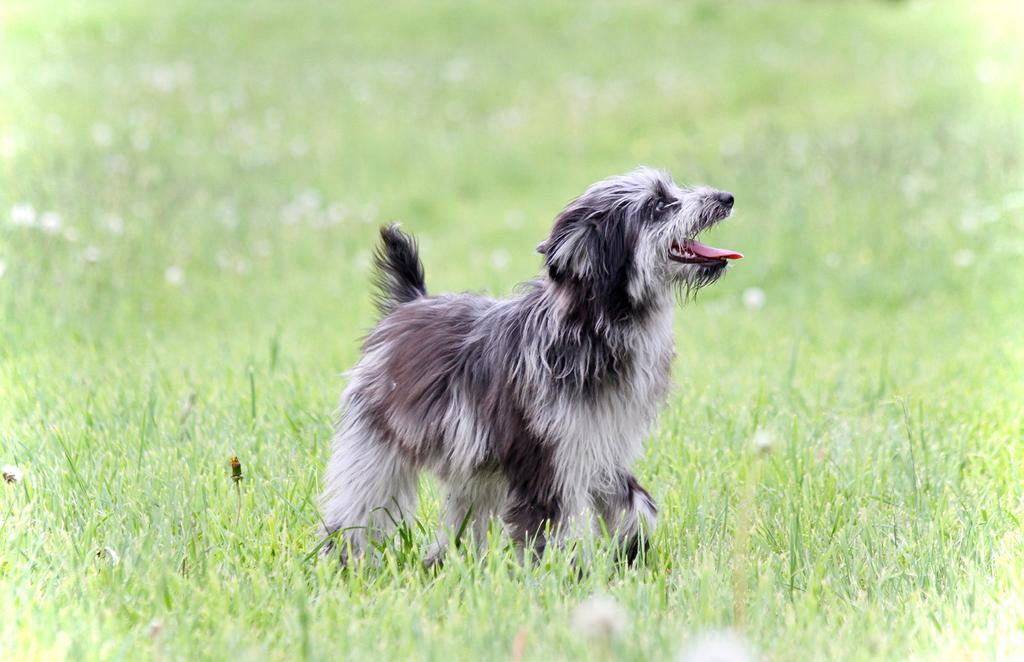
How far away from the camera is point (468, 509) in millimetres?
4203

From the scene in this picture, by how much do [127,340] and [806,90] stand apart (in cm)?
1134

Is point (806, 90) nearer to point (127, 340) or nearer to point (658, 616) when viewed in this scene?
point (127, 340)

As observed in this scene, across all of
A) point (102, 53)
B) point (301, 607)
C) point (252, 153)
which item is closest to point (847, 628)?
point (301, 607)

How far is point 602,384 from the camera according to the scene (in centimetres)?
385

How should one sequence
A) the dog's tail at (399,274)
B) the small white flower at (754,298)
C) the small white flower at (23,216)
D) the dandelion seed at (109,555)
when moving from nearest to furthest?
the dandelion seed at (109,555) → the dog's tail at (399,274) → the small white flower at (23,216) → the small white flower at (754,298)

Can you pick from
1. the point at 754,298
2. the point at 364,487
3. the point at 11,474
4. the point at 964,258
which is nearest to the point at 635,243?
the point at 364,487

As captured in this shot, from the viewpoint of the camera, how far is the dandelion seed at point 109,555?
12.2ft

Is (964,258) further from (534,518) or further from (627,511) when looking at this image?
(534,518)

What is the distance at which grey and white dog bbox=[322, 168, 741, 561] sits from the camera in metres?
3.82

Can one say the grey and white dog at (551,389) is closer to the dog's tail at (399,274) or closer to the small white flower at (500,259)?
Answer: the dog's tail at (399,274)

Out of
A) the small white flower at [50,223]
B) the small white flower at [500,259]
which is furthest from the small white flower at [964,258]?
the small white flower at [50,223]

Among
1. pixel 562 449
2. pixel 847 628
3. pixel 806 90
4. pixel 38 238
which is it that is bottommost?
pixel 847 628

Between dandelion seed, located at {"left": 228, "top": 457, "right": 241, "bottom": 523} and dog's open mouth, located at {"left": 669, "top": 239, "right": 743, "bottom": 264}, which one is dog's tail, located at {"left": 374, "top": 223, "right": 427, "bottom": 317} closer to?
dandelion seed, located at {"left": 228, "top": 457, "right": 241, "bottom": 523}

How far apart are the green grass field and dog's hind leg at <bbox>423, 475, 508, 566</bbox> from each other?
12 centimetres
